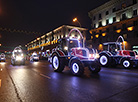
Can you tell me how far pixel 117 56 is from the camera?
41.3 ft

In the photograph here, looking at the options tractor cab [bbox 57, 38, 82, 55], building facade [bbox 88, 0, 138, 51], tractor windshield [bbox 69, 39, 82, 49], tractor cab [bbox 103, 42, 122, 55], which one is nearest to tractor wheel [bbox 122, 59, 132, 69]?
tractor cab [bbox 103, 42, 122, 55]

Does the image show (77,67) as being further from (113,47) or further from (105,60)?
Result: (113,47)

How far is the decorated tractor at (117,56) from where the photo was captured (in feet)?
38.2

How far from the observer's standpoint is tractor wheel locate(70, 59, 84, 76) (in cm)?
723

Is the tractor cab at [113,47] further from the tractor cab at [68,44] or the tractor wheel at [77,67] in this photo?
the tractor wheel at [77,67]

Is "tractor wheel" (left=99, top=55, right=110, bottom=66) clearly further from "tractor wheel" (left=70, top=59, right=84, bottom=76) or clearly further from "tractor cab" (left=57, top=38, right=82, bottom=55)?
"tractor wheel" (left=70, top=59, right=84, bottom=76)

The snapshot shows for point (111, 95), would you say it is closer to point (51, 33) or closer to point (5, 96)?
point (5, 96)

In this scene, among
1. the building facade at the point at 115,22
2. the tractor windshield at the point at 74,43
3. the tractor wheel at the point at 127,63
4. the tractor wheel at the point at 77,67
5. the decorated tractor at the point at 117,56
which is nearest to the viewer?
the tractor wheel at the point at 77,67

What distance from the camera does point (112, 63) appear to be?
43.1 feet

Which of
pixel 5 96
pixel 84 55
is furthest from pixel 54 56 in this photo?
pixel 5 96

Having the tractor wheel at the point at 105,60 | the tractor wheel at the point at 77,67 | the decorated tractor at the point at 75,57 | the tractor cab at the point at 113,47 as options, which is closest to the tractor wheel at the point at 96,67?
the decorated tractor at the point at 75,57

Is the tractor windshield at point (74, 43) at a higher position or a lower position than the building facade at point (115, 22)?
lower

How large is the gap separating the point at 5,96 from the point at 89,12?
42.9 meters

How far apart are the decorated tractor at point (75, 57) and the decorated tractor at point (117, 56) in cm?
482
